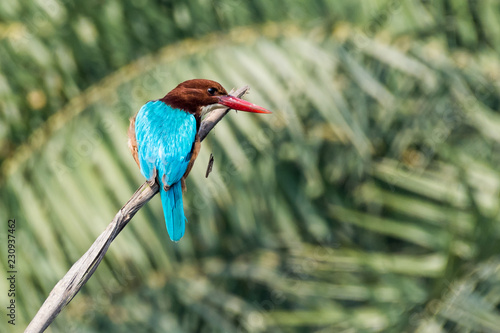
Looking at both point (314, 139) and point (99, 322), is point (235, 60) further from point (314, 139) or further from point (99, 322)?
point (99, 322)

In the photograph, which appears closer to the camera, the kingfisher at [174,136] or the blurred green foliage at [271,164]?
the kingfisher at [174,136]

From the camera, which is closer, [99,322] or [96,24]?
[96,24]

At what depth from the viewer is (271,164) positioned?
402 cm

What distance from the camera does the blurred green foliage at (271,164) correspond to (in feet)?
9.35

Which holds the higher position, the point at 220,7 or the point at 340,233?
the point at 220,7

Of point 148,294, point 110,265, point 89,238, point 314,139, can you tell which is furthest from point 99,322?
point 314,139

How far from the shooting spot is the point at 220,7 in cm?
321

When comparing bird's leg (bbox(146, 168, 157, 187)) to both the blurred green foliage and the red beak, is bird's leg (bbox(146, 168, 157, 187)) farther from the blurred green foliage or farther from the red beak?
the blurred green foliage

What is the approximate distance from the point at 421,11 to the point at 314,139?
0.90 metres

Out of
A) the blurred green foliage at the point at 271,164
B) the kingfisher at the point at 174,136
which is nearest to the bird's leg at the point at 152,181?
the kingfisher at the point at 174,136

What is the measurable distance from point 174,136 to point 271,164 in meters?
2.49

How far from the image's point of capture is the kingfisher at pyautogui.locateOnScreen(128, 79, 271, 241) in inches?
59.2

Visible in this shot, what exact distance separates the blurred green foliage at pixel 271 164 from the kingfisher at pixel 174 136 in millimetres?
1141

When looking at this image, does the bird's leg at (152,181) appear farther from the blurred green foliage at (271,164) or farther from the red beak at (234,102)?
the blurred green foliage at (271,164)
